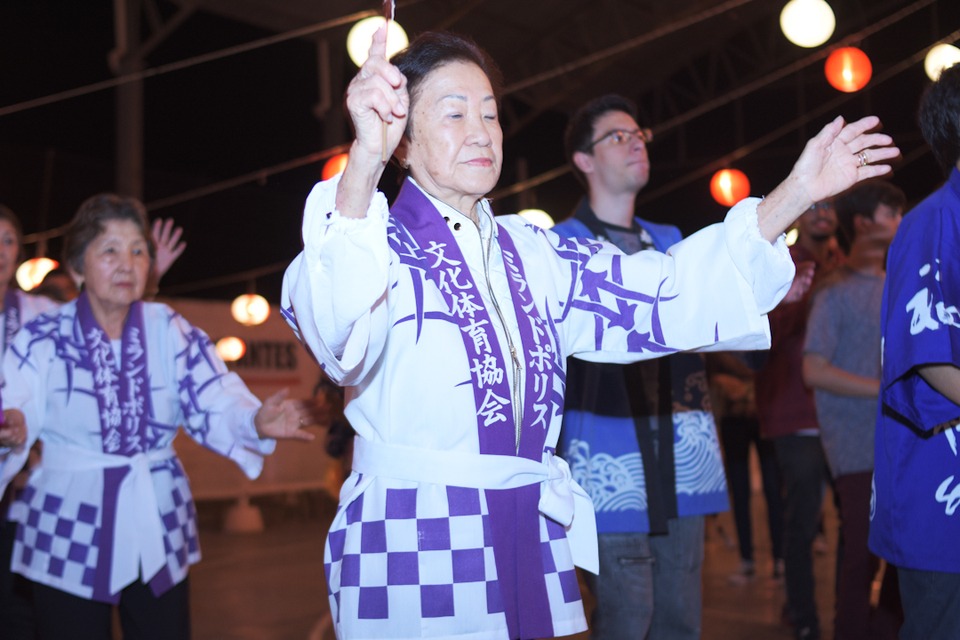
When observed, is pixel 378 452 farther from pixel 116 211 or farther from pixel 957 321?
pixel 116 211

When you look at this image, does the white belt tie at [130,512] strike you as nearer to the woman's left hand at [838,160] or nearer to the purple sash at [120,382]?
the purple sash at [120,382]

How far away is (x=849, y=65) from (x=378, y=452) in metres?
4.16

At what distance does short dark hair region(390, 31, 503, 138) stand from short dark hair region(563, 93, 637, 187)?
4.10 feet

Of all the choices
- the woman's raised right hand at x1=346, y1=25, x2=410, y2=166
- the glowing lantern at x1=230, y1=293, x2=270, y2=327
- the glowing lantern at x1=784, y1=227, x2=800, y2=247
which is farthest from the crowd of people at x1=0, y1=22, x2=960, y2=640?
the glowing lantern at x1=230, y1=293, x2=270, y2=327

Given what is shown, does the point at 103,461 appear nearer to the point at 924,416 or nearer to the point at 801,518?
the point at 924,416

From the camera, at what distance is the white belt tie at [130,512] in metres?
2.68

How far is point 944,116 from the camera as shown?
204 cm

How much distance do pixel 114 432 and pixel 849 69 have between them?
3.83 m

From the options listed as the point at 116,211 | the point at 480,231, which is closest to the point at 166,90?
the point at 116,211

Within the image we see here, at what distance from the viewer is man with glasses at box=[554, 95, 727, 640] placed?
2.58 metres

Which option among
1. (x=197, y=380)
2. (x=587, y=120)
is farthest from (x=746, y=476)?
(x=197, y=380)

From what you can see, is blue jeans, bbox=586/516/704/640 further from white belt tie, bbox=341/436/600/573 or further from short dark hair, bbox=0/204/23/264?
short dark hair, bbox=0/204/23/264

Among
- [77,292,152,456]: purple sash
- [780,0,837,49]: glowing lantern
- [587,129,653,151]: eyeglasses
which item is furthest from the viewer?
[780,0,837,49]: glowing lantern

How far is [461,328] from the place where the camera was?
1643 millimetres
